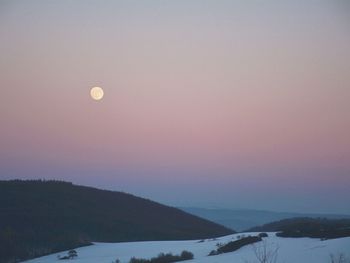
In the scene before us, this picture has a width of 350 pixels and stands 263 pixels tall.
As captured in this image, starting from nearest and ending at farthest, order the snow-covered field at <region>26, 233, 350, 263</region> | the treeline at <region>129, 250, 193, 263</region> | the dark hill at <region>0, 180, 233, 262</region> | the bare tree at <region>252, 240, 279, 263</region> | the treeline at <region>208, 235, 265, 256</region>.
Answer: the bare tree at <region>252, 240, 279, 263</region>
the snow-covered field at <region>26, 233, 350, 263</region>
the treeline at <region>129, 250, 193, 263</region>
the treeline at <region>208, 235, 265, 256</region>
the dark hill at <region>0, 180, 233, 262</region>

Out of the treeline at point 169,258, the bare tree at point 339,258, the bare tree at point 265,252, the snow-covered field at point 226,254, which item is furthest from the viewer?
the treeline at point 169,258

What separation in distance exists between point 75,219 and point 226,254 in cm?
2687

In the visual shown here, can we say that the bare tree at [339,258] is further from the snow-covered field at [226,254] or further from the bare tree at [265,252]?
the bare tree at [265,252]

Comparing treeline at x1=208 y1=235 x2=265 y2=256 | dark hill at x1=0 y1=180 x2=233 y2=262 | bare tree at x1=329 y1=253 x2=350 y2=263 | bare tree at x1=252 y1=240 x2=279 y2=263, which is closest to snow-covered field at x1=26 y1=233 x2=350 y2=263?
bare tree at x1=252 y1=240 x2=279 y2=263

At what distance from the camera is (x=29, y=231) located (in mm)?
39531

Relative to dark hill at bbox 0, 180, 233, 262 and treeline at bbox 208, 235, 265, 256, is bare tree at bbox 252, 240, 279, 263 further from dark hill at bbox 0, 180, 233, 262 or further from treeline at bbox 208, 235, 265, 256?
dark hill at bbox 0, 180, 233, 262

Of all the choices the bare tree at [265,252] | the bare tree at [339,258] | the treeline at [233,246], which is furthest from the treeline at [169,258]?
the bare tree at [339,258]

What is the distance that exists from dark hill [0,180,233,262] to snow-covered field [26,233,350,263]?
4215 mm

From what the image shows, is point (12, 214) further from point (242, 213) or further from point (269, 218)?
point (242, 213)

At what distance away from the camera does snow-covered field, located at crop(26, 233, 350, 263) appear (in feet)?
58.1

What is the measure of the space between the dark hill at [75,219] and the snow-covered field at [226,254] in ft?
13.8

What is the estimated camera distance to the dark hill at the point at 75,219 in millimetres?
36094

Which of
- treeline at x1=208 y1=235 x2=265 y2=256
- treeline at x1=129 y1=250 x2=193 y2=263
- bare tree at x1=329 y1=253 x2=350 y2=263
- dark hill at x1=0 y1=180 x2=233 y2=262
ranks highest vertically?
dark hill at x1=0 y1=180 x2=233 y2=262

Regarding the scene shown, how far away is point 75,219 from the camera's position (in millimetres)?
45219
